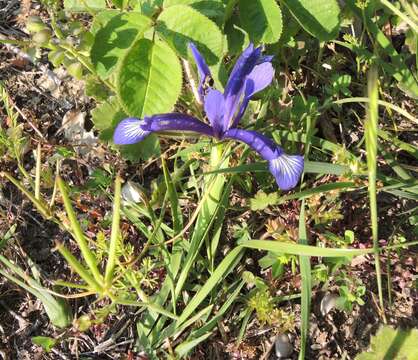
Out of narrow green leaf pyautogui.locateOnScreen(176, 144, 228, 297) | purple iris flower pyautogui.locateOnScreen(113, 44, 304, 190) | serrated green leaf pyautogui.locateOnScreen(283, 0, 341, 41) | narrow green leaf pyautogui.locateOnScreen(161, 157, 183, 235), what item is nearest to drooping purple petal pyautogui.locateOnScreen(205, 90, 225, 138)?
purple iris flower pyautogui.locateOnScreen(113, 44, 304, 190)

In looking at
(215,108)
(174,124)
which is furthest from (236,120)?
(174,124)

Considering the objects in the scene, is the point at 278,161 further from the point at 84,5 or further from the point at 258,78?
the point at 84,5

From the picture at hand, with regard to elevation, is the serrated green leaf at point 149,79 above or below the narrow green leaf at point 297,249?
above

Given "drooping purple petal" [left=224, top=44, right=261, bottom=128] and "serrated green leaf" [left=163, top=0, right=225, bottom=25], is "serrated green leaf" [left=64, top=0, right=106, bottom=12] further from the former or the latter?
"drooping purple petal" [left=224, top=44, right=261, bottom=128]

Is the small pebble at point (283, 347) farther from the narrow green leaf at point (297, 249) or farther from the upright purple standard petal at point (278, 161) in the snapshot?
the upright purple standard petal at point (278, 161)

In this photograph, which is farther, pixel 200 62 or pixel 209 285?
pixel 209 285

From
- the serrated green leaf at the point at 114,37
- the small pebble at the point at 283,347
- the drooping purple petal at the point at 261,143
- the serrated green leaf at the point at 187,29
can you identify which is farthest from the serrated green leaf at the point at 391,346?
the serrated green leaf at the point at 114,37

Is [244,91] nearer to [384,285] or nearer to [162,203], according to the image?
[162,203]

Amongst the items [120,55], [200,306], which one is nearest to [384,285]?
[200,306]
